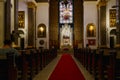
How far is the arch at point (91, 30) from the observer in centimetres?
3466

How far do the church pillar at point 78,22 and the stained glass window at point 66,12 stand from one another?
84 cm

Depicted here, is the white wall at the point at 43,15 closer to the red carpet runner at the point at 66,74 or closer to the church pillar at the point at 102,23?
the church pillar at the point at 102,23

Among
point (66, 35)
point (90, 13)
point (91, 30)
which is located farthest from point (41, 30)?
point (90, 13)

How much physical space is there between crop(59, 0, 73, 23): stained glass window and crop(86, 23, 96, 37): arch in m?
3.79

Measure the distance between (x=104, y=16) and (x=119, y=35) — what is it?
1108 centimetres

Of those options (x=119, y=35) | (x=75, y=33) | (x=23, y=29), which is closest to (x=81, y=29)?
(x=75, y=33)

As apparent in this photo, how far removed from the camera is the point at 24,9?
31.7 meters

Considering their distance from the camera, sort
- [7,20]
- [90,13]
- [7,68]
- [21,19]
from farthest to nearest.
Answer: [90,13], [21,19], [7,20], [7,68]

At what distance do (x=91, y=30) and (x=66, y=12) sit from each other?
5.55 meters

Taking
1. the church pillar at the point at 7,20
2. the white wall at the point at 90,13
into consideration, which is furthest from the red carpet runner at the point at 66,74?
the white wall at the point at 90,13

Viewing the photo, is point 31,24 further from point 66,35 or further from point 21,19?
point 66,35

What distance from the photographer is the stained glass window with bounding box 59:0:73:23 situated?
3778 centimetres

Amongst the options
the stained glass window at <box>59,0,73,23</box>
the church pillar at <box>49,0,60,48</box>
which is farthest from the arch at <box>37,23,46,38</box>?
the stained glass window at <box>59,0,73,23</box>

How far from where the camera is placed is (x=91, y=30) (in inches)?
1368
